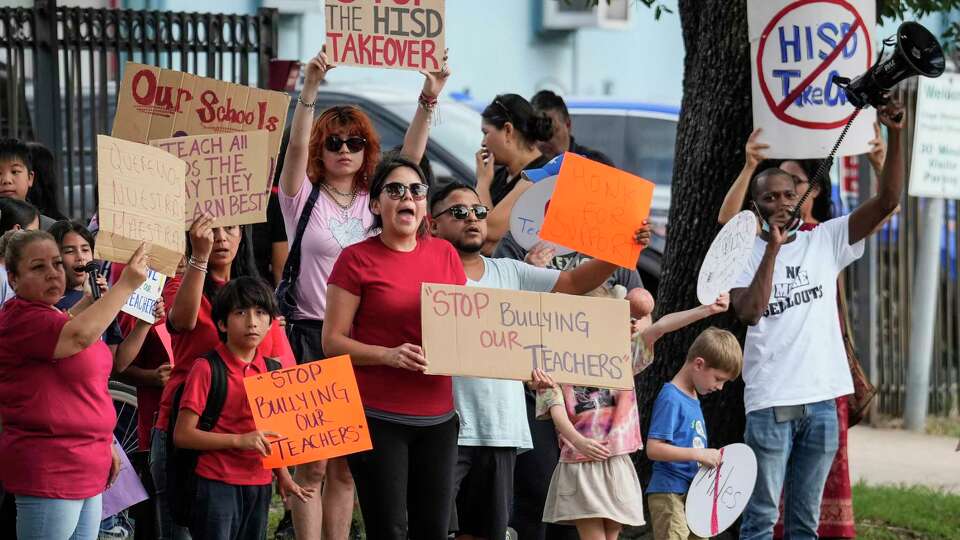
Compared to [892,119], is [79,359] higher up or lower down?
lower down

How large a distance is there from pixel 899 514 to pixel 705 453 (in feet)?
9.76

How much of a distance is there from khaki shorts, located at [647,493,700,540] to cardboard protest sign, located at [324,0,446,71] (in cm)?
198

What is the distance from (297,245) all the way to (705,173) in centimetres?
234

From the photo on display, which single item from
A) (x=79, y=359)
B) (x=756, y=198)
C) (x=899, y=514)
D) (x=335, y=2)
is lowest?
(x=899, y=514)

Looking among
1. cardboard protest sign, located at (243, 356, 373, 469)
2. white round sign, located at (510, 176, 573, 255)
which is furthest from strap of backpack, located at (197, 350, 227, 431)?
white round sign, located at (510, 176, 573, 255)

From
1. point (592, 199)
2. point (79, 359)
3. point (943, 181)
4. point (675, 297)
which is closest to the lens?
point (79, 359)

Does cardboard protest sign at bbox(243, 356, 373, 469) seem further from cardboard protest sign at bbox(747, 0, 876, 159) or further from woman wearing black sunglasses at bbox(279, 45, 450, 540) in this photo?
cardboard protest sign at bbox(747, 0, 876, 159)

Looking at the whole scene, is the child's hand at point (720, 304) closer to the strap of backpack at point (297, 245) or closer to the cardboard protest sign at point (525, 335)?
the cardboard protest sign at point (525, 335)

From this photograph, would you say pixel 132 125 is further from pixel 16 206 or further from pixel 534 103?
pixel 534 103

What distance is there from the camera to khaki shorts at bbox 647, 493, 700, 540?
22.4 ft

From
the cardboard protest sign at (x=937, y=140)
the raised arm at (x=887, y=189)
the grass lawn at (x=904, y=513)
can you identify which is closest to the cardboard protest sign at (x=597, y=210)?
the raised arm at (x=887, y=189)

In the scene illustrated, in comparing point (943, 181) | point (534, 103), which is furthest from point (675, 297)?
point (943, 181)

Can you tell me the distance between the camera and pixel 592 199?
6.51m

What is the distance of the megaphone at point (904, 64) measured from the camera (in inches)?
263
